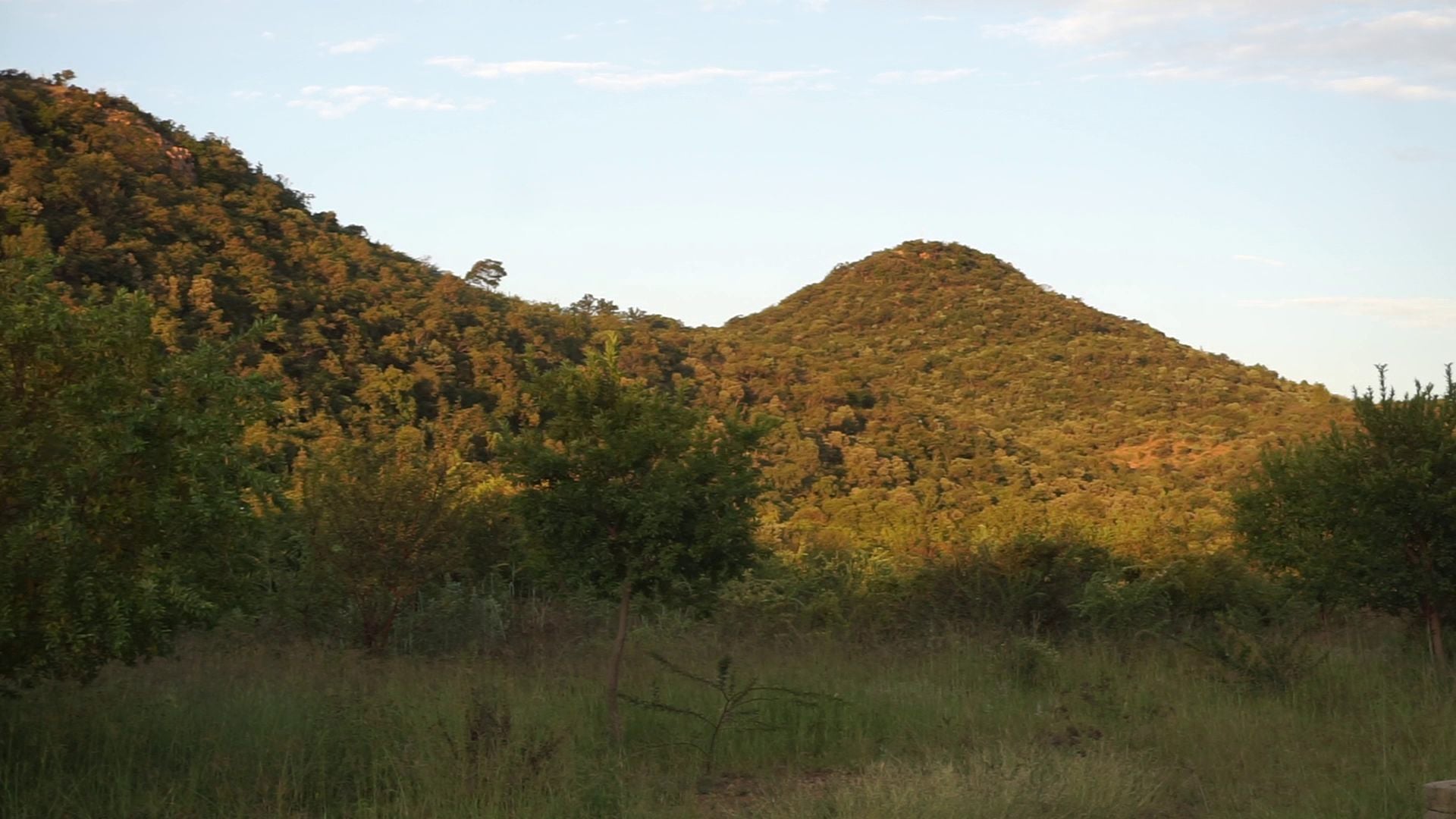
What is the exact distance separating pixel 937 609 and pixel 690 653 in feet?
18.3

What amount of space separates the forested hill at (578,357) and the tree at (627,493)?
3.03 m

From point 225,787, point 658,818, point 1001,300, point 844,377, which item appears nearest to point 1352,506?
point 658,818

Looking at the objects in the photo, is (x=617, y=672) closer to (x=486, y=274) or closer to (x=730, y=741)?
(x=730, y=741)

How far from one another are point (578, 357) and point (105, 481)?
89.6 ft

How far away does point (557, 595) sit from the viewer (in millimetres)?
15406

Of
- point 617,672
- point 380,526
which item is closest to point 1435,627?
point 617,672

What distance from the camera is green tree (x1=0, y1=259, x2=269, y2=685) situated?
7.58 m

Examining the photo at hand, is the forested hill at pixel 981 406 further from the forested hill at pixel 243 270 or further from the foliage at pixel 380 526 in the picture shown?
the foliage at pixel 380 526

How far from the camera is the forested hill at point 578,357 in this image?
27500 millimetres

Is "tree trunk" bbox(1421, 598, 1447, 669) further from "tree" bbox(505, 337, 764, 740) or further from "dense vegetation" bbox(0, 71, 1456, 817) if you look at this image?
"tree" bbox(505, 337, 764, 740)

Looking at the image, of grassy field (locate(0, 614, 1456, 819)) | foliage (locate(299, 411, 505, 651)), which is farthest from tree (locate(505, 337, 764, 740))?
foliage (locate(299, 411, 505, 651))

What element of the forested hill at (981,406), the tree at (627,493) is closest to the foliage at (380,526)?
the tree at (627,493)

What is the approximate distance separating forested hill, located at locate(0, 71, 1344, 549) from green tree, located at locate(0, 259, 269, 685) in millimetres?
1029

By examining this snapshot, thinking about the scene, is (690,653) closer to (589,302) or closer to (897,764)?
(897,764)
